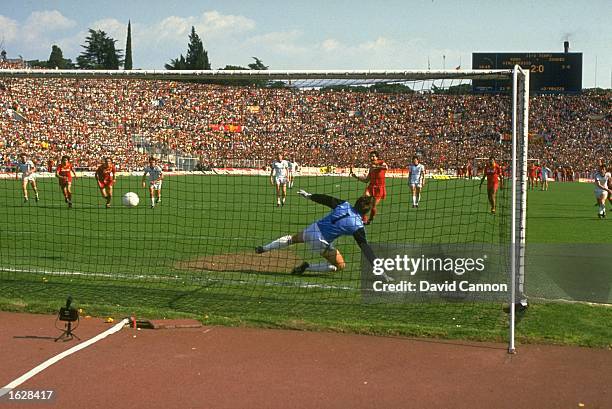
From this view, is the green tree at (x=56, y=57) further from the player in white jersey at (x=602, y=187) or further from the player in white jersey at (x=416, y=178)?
the player in white jersey at (x=602, y=187)

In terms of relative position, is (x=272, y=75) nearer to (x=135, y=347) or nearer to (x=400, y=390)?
(x=135, y=347)

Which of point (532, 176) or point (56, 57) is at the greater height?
point (56, 57)

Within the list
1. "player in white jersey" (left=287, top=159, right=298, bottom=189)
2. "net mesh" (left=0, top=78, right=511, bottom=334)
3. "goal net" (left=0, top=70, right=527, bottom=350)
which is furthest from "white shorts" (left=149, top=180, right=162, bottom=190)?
"player in white jersey" (left=287, top=159, right=298, bottom=189)

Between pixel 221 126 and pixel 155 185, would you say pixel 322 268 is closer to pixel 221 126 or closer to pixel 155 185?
pixel 155 185

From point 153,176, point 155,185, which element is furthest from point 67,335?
point 153,176

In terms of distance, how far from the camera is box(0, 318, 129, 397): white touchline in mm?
5871

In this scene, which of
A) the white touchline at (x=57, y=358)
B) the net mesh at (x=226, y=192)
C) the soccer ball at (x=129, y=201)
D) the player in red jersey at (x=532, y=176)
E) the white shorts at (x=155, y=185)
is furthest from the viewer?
the player in red jersey at (x=532, y=176)

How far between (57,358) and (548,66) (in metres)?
55.5

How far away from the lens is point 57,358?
663 centimetres

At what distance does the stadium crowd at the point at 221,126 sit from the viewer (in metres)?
19.5

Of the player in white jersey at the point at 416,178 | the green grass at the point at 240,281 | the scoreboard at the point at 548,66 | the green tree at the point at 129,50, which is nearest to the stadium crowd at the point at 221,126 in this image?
the player in white jersey at the point at 416,178

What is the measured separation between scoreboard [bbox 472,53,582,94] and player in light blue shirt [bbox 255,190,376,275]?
158ft

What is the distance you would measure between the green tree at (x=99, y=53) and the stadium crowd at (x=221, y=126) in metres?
65.0

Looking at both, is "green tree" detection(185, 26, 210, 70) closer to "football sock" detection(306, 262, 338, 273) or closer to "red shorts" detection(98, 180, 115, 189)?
"red shorts" detection(98, 180, 115, 189)
